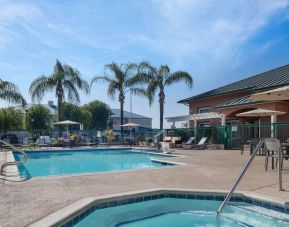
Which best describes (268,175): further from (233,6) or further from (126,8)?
(126,8)

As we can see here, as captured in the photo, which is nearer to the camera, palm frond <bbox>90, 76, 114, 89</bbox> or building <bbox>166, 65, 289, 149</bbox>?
building <bbox>166, 65, 289, 149</bbox>

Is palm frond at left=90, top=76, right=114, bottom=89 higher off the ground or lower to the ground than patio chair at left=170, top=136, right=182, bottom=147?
higher

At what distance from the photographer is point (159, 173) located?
30.0 ft

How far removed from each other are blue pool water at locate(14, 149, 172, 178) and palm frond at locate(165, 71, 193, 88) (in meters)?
9.54

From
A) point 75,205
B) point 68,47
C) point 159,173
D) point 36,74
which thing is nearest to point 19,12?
point 68,47

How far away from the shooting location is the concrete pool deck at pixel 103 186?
203 inches

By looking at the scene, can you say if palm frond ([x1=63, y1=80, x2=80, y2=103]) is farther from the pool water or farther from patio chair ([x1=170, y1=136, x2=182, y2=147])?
the pool water

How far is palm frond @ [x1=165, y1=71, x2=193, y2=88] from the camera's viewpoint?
1152 inches

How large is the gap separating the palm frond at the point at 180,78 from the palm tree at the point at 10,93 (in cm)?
1272

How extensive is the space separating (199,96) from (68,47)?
15.8 meters

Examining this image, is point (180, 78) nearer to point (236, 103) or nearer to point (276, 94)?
point (236, 103)

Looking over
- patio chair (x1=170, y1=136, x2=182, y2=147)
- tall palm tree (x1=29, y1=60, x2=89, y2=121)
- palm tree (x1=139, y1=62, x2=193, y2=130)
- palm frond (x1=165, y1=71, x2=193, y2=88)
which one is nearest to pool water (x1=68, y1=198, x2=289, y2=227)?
patio chair (x1=170, y1=136, x2=182, y2=147)

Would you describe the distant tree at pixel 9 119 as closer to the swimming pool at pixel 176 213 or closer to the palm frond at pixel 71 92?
the palm frond at pixel 71 92

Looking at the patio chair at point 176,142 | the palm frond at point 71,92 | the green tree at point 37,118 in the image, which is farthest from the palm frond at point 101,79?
the green tree at point 37,118
